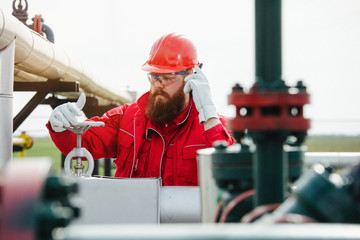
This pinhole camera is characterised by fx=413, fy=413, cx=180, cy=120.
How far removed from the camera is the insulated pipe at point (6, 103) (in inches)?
74.5

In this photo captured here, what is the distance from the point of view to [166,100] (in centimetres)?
246

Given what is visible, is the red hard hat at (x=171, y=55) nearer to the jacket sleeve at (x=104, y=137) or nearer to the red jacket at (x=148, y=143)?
the red jacket at (x=148, y=143)

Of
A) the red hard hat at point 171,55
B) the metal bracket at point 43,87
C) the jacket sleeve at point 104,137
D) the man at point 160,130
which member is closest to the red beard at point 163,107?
the man at point 160,130

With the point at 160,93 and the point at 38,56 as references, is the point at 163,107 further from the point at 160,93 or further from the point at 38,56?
the point at 38,56

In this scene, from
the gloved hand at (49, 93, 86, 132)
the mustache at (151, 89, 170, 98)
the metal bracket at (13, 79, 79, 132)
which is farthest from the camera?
the metal bracket at (13, 79, 79, 132)

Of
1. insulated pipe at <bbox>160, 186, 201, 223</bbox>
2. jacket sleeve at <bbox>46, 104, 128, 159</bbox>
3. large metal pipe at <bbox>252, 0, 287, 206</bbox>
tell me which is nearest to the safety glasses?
jacket sleeve at <bbox>46, 104, 128, 159</bbox>

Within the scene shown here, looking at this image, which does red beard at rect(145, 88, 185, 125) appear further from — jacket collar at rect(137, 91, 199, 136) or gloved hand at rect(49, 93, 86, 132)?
gloved hand at rect(49, 93, 86, 132)

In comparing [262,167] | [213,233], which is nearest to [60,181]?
[213,233]

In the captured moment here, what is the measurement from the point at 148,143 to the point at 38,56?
0.86 meters

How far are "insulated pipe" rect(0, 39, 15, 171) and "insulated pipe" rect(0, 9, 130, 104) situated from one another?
0.20ft

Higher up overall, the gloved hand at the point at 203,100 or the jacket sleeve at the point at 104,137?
the gloved hand at the point at 203,100

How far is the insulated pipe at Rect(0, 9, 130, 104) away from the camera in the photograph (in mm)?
1961

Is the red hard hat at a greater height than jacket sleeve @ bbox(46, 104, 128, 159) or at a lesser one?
greater

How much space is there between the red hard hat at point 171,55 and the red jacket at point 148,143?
211 mm
